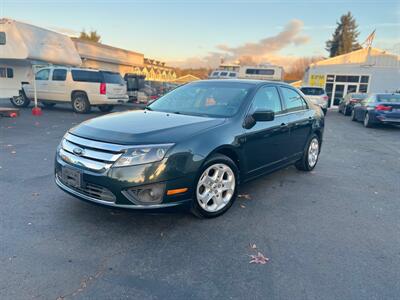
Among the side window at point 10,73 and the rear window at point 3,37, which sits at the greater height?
the rear window at point 3,37

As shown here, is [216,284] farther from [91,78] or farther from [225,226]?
[91,78]

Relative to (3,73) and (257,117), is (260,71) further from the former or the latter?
(257,117)

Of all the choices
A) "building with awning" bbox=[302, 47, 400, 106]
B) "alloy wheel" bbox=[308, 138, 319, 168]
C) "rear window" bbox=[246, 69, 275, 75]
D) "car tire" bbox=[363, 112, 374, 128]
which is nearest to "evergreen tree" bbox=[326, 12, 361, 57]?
"building with awning" bbox=[302, 47, 400, 106]

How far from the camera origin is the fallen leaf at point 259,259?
269cm

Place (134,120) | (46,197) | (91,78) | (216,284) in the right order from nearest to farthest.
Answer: (216,284), (134,120), (46,197), (91,78)

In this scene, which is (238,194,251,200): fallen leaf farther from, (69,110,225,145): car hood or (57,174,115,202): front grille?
(57,174,115,202): front grille

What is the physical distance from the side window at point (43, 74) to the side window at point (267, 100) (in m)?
12.7

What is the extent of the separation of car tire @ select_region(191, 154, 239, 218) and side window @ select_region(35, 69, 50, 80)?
518 inches

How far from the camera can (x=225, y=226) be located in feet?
11.0

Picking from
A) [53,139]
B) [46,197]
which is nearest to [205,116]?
[46,197]

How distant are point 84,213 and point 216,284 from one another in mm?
1900

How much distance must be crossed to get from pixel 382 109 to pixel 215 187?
11.7 meters

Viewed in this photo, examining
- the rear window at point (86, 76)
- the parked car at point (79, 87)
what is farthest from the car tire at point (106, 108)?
the rear window at point (86, 76)

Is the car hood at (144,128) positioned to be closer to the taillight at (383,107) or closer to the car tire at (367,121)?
the taillight at (383,107)
